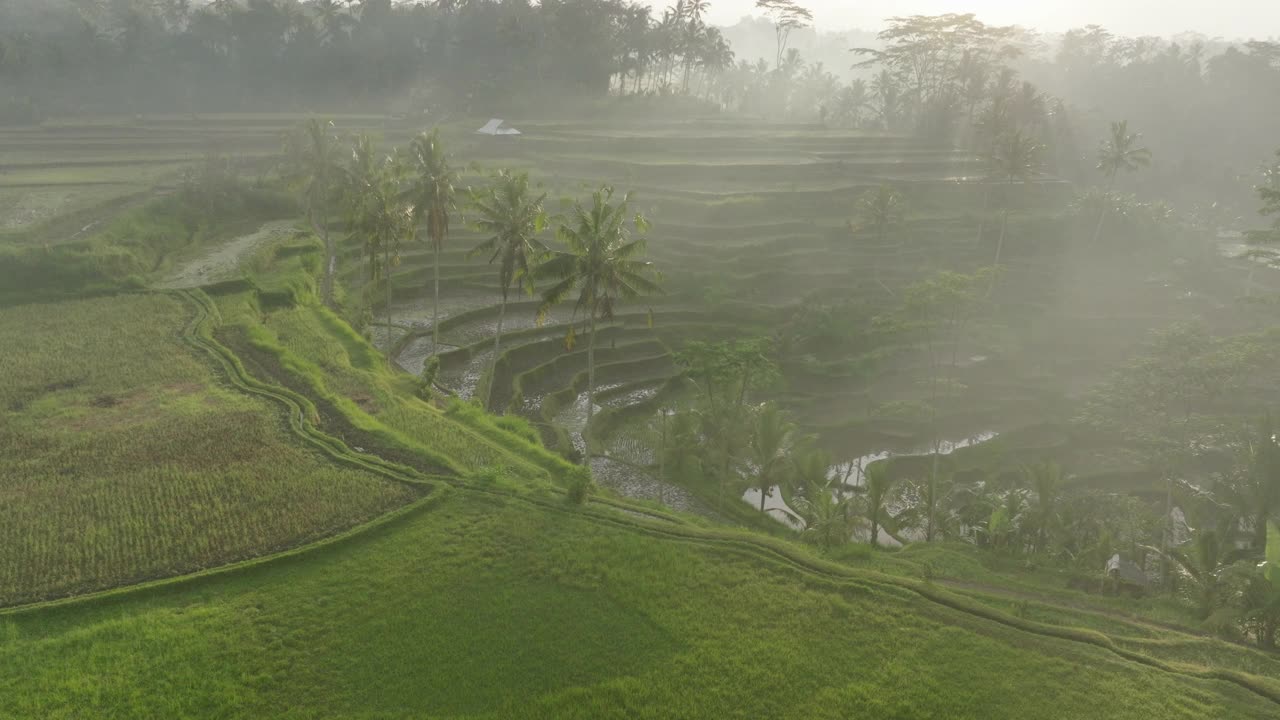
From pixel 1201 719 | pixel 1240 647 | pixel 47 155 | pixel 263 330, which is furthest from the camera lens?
pixel 47 155

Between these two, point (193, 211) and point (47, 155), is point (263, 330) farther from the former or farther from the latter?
point (47, 155)

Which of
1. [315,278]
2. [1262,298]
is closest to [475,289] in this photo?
[315,278]

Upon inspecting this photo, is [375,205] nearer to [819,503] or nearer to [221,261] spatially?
[221,261]

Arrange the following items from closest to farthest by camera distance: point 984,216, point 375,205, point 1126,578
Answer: point 1126,578, point 375,205, point 984,216

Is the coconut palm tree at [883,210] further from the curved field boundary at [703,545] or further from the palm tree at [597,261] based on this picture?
the curved field boundary at [703,545]

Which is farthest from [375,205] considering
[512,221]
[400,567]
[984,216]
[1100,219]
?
[1100,219]

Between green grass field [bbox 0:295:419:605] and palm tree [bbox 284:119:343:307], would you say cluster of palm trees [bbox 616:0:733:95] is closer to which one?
palm tree [bbox 284:119:343:307]
